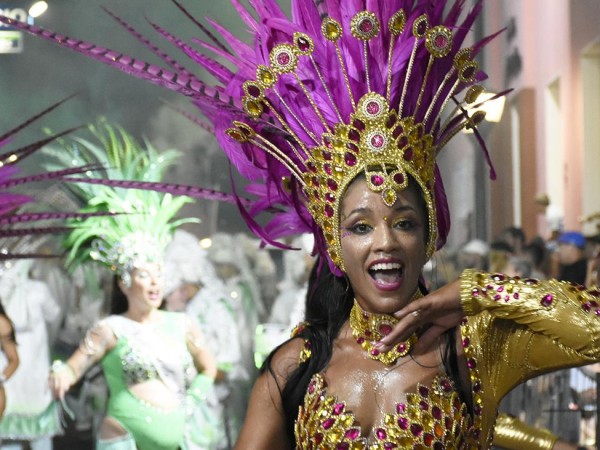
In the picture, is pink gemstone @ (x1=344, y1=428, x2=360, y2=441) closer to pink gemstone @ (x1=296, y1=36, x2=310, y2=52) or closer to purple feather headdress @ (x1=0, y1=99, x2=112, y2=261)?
pink gemstone @ (x1=296, y1=36, x2=310, y2=52)

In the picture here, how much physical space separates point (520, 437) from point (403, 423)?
0.90 meters

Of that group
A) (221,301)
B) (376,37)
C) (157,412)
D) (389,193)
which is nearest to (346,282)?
(389,193)

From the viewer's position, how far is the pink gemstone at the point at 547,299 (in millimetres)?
2674

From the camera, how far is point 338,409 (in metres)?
2.86

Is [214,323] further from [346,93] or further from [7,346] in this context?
[346,93]

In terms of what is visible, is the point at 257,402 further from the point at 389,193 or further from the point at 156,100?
the point at 156,100

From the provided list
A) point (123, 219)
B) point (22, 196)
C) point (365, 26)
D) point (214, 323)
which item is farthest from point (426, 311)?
point (214, 323)

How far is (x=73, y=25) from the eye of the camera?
9.29 metres

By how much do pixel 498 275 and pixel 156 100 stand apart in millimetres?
6694

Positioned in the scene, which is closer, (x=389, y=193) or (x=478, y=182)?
(x=389, y=193)

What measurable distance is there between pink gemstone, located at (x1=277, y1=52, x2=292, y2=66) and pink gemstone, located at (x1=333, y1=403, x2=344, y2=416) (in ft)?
2.42

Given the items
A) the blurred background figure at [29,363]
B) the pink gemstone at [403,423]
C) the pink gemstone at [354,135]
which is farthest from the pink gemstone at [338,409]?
the blurred background figure at [29,363]

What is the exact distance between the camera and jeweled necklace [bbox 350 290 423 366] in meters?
2.90

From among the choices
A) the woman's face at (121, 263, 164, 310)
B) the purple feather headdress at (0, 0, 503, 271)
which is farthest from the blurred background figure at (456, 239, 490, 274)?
the purple feather headdress at (0, 0, 503, 271)
